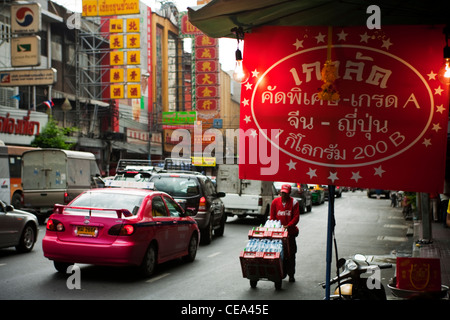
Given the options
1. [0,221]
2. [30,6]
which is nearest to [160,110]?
[30,6]

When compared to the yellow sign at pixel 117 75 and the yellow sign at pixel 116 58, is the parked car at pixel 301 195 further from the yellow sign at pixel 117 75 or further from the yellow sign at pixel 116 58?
the yellow sign at pixel 116 58

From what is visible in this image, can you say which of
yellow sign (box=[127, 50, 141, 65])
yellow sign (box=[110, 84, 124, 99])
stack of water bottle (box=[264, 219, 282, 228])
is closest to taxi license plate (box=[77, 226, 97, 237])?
stack of water bottle (box=[264, 219, 282, 228])

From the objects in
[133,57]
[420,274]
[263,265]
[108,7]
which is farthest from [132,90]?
[420,274]

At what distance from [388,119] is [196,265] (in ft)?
25.8

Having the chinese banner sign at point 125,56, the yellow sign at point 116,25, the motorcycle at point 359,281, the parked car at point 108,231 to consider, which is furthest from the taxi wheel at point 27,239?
the yellow sign at point 116,25

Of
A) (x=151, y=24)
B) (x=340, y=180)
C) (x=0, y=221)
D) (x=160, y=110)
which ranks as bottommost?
(x=0, y=221)

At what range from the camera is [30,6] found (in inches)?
1089

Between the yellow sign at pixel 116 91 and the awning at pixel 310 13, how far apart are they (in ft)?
126

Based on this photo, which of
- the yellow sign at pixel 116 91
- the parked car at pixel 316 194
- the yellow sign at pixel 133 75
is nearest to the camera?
the parked car at pixel 316 194

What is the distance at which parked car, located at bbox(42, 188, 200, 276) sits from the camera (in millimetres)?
9164

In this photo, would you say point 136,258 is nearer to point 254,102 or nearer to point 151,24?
point 254,102

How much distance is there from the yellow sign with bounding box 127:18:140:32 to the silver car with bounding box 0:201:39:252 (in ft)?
98.1

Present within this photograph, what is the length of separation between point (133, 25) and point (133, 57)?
7.70ft

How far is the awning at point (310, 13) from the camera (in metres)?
4.12
